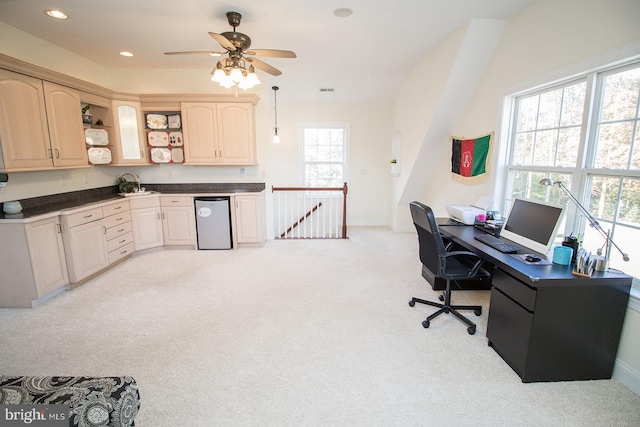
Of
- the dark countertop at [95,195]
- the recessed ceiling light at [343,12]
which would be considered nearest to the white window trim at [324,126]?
the dark countertop at [95,195]

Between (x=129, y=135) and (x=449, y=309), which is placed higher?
(x=129, y=135)

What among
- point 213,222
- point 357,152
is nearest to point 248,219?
point 213,222

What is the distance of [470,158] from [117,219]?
477 cm

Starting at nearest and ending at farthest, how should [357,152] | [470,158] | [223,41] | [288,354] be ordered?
[288,354], [223,41], [470,158], [357,152]

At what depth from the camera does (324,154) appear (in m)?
6.62

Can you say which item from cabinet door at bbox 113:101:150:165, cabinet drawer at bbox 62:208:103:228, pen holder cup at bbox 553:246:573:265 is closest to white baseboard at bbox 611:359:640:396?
pen holder cup at bbox 553:246:573:265

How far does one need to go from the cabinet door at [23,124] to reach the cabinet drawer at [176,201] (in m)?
1.45

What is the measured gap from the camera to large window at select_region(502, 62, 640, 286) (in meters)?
2.09

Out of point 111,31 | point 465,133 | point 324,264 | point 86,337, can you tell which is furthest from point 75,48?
point 465,133

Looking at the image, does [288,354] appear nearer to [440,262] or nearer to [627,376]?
[440,262]

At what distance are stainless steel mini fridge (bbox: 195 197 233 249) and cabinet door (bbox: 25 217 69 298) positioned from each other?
1.74 m

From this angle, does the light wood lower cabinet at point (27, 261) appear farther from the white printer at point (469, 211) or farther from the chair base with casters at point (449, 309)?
the white printer at point (469, 211)

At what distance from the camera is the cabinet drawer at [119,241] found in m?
3.98

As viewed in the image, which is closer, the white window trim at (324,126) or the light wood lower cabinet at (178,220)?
the light wood lower cabinet at (178,220)
